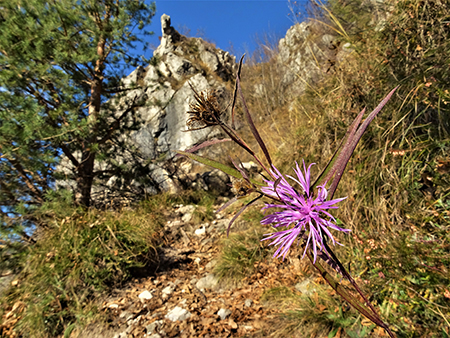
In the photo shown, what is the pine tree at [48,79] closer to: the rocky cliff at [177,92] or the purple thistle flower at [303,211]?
the rocky cliff at [177,92]

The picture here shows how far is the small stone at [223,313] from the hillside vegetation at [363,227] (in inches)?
11.7

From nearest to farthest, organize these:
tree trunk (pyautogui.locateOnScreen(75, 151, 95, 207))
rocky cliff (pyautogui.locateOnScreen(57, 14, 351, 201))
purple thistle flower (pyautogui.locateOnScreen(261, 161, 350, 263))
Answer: purple thistle flower (pyautogui.locateOnScreen(261, 161, 350, 263))
tree trunk (pyautogui.locateOnScreen(75, 151, 95, 207))
rocky cliff (pyautogui.locateOnScreen(57, 14, 351, 201))

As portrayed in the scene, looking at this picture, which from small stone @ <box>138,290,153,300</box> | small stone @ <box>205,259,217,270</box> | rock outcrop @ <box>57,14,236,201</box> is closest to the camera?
small stone @ <box>138,290,153,300</box>

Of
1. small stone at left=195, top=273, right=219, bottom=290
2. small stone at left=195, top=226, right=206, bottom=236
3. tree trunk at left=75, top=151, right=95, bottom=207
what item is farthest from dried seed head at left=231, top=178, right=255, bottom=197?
small stone at left=195, top=226, right=206, bottom=236

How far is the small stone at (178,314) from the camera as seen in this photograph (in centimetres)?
194

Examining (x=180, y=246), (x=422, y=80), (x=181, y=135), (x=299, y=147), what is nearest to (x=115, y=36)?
(x=299, y=147)

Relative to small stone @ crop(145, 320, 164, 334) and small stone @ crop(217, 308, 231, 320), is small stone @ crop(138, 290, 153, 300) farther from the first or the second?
small stone @ crop(217, 308, 231, 320)

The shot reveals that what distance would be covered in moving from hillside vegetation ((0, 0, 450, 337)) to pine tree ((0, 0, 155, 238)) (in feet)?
1.55

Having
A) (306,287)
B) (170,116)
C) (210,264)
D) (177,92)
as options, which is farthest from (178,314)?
(177,92)

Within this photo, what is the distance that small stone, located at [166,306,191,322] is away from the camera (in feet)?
6.36

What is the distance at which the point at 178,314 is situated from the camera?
1970 millimetres

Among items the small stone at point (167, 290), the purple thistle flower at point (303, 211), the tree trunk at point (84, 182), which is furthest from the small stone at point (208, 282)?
the purple thistle flower at point (303, 211)

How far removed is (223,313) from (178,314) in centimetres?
37

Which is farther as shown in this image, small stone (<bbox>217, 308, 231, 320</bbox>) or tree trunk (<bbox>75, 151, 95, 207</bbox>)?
tree trunk (<bbox>75, 151, 95, 207</bbox>)
